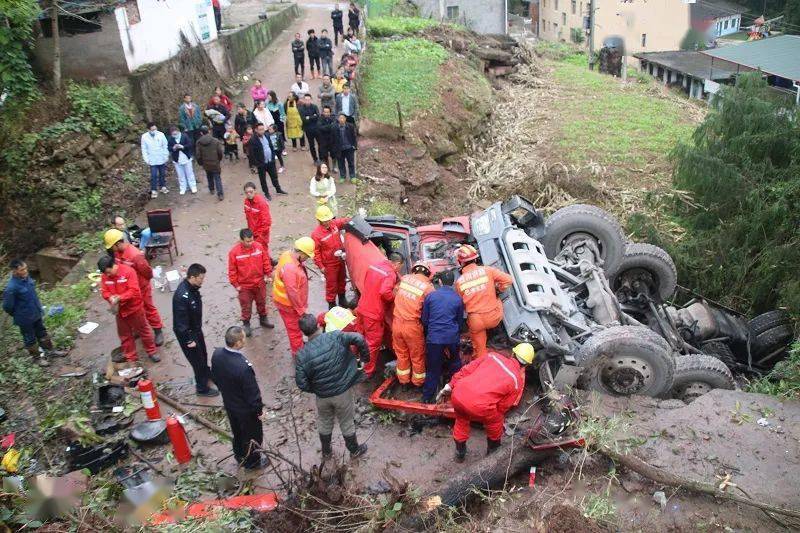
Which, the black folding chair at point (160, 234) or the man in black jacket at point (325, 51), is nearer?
the black folding chair at point (160, 234)

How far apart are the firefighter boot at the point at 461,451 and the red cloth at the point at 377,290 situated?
1538mm

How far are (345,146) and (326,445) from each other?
721 cm

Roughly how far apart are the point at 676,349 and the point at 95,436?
6.20 metres

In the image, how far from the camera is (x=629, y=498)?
16.5 ft

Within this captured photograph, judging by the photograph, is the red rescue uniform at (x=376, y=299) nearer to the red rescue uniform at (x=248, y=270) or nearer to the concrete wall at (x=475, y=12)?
the red rescue uniform at (x=248, y=270)

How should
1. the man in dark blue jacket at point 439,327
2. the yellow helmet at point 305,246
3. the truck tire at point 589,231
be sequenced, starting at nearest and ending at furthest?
1. the man in dark blue jacket at point 439,327
2. the yellow helmet at point 305,246
3. the truck tire at point 589,231

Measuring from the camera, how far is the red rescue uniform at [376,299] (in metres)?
6.20

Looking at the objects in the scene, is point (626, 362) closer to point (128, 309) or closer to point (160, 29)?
point (128, 309)

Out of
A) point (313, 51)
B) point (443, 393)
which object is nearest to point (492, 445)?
point (443, 393)

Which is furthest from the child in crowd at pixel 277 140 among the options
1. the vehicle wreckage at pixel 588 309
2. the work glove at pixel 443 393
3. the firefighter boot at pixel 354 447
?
the firefighter boot at pixel 354 447

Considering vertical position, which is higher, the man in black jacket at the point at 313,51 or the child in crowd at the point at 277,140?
the man in black jacket at the point at 313,51

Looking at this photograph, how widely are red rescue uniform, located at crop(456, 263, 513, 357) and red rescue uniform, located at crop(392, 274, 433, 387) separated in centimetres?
36

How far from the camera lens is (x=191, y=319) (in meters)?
6.28

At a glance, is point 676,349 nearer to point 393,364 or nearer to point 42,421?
point 393,364
